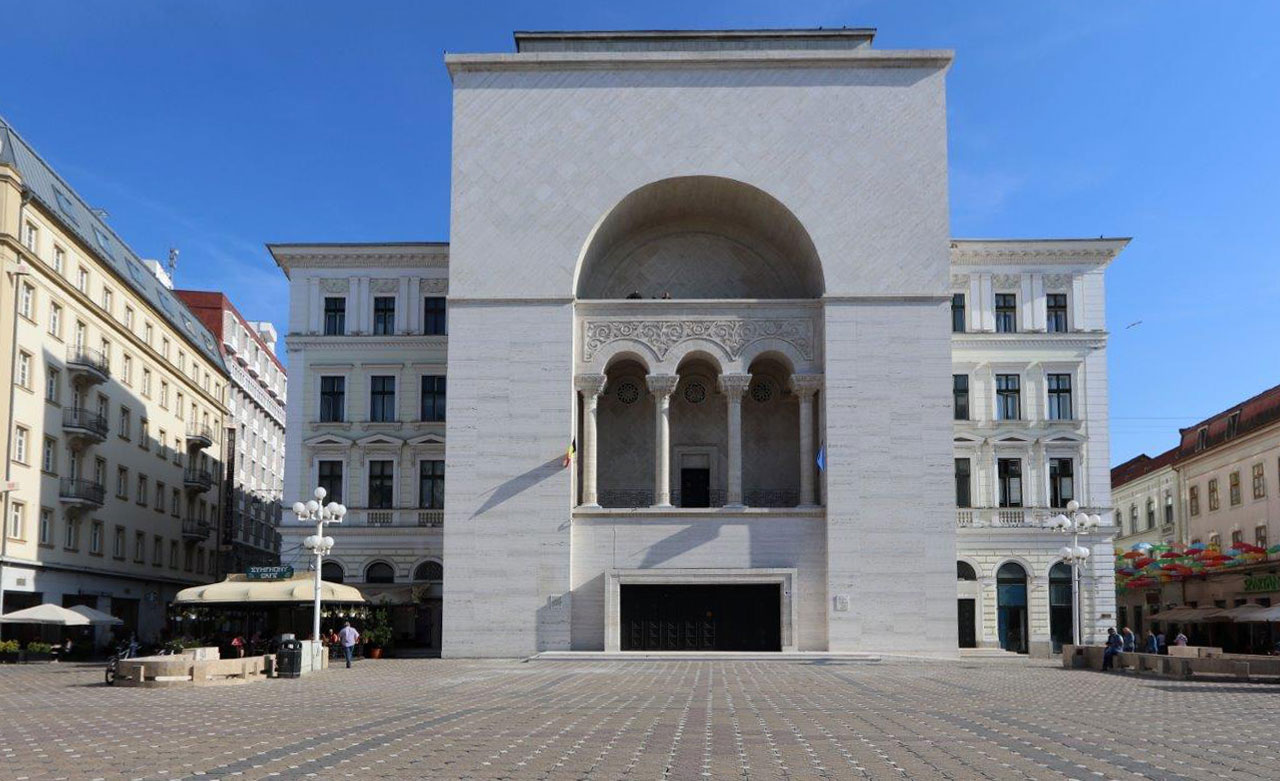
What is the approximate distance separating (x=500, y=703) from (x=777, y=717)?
5.71 metres

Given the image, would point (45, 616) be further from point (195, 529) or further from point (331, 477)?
point (195, 529)

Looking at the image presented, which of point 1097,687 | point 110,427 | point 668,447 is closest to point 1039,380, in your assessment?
point 668,447

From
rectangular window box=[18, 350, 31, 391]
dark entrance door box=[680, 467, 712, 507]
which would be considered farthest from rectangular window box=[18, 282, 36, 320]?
dark entrance door box=[680, 467, 712, 507]

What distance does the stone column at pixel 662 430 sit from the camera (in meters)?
46.6

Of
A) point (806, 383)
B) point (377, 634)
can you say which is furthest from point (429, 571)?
point (806, 383)

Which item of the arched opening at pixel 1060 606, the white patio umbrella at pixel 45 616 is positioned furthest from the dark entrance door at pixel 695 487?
the white patio umbrella at pixel 45 616

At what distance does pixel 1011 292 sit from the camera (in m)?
52.8

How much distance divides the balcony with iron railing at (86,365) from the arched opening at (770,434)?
25.4m

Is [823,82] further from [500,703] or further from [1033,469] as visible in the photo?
[500,703]

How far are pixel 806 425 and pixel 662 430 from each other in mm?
5170

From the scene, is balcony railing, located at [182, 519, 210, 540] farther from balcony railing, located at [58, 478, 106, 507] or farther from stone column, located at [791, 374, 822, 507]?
stone column, located at [791, 374, 822, 507]

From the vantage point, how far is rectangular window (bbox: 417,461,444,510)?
172 feet

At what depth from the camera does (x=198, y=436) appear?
219 feet

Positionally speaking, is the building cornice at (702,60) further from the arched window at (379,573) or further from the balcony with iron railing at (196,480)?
the balcony with iron railing at (196,480)
